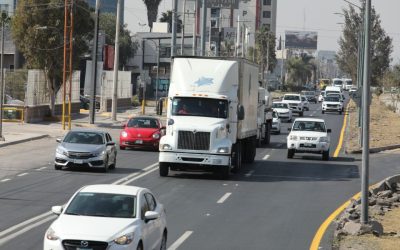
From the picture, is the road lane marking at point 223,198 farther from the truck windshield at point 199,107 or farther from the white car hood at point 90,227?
the white car hood at point 90,227

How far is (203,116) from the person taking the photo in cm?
2970

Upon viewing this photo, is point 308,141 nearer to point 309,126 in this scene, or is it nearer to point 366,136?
point 309,126

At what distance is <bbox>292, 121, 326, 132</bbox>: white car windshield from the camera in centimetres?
3988

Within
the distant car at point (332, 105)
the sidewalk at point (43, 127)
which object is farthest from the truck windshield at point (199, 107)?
the distant car at point (332, 105)

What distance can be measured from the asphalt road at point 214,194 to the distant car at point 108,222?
8.45ft

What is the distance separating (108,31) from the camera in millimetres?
135375

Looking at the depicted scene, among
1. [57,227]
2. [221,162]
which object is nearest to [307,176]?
[221,162]

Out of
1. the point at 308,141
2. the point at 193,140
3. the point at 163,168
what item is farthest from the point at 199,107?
the point at 308,141

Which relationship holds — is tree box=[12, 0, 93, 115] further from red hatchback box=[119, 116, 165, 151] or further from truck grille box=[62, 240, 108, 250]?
truck grille box=[62, 240, 108, 250]

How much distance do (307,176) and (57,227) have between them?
20791 millimetres

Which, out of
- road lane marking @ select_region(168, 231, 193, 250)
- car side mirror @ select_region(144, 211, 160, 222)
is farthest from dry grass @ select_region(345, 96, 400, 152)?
car side mirror @ select_region(144, 211, 160, 222)

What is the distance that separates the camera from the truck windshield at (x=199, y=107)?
2977cm

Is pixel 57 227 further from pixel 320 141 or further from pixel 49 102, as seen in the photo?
pixel 49 102

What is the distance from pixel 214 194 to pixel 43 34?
33337mm
